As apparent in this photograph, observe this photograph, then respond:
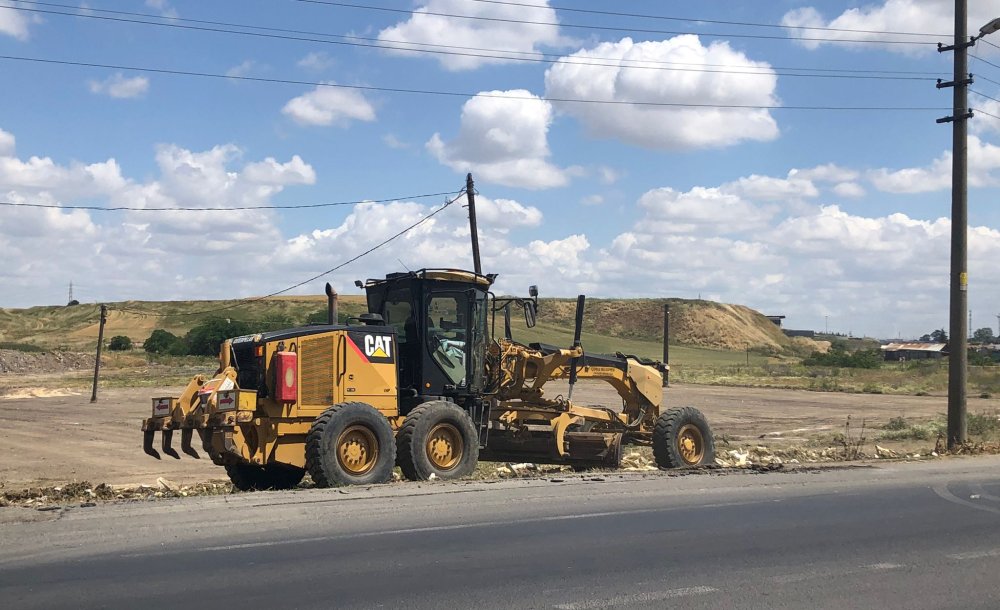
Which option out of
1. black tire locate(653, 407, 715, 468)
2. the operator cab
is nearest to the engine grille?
the operator cab

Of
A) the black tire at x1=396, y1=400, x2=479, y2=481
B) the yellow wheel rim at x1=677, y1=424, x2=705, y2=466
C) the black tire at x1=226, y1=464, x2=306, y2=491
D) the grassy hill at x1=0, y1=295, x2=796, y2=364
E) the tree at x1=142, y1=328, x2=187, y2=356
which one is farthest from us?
the grassy hill at x1=0, y1=295, x2=796, y2=364

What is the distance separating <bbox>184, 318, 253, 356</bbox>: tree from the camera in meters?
59.4

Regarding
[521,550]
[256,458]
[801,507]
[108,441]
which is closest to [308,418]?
[256,458]

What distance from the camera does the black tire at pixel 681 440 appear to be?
50.7 ft

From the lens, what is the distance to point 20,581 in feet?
22.8

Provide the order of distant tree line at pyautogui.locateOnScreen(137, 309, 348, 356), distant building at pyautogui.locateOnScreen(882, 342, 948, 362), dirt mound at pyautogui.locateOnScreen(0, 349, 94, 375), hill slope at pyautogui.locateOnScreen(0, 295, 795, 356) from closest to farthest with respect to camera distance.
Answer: distant tree line at pyautogui.locateOnScreen(137, 309, 348, 356), dirt mound at pyautogui.locateOnScreen(0, 349, 94, 375), hill slope at pyautogui.locateOnScreen(0, 295, 795, 356), distant building at pyautogui.locateOnScreen(882, 342, 948, 362)

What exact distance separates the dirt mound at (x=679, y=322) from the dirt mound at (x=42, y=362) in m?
79.4

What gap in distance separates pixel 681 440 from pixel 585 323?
450 ft

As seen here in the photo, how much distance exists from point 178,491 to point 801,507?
26.3 ft

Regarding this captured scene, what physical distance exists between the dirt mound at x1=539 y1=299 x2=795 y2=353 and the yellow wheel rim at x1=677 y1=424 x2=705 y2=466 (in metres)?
129

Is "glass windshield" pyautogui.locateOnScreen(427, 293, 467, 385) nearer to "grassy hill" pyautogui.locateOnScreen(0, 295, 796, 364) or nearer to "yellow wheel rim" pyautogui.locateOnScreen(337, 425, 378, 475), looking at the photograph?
"yellow wheel rim" pyautogui.locateOnScreen(337, 425, 378, 475)

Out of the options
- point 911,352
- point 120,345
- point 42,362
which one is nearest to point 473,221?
point 42,362

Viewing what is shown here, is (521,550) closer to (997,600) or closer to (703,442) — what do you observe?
(997,600)

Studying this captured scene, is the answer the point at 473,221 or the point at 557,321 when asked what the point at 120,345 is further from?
the point at 557,321
